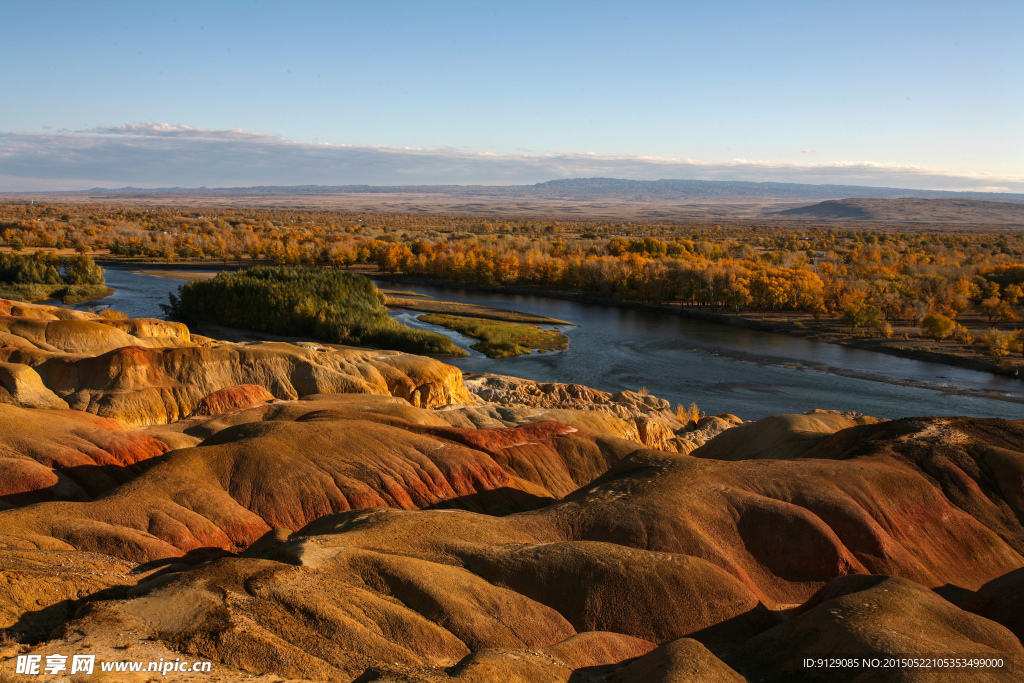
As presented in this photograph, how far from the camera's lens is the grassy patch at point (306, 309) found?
7375cm

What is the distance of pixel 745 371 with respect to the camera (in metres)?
68.4

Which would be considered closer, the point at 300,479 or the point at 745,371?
the point at 300,479

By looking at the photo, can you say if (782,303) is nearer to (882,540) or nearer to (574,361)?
(574,361)

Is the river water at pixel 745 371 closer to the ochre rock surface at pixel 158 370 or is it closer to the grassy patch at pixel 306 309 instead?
the grassy patch at pixel 306 309

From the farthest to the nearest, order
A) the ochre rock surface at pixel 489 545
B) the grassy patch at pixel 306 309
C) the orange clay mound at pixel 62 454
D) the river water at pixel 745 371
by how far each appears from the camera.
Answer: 1. the grassy patch at pixel 306 309
2. the river water at pixel 745 371
3. the orange clay mound at pixel 62 454
4. the ochre rock surface at pixel 489 545

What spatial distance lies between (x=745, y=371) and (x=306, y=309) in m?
43.6

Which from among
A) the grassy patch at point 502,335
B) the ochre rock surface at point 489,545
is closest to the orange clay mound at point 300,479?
the ochre rock surface at point 489,545

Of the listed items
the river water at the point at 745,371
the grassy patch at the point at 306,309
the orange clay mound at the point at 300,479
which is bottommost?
the river water at the point at 745,371

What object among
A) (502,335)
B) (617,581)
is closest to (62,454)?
(617,581)

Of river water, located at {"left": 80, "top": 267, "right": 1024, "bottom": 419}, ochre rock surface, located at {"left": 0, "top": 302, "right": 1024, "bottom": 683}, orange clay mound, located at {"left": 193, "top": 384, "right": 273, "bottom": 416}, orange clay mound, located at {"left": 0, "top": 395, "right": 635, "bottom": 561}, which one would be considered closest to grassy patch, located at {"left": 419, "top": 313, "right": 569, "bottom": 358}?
river water, located at {"left": 80, "top": 267, "right": 1024, "bottom": 419}

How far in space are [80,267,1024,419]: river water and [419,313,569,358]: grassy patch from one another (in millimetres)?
1419

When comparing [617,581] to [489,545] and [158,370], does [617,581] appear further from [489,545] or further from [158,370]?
[158,370]

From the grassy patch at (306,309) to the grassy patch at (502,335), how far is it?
3.94 meters

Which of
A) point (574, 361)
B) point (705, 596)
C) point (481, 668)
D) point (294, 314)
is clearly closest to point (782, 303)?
point (574, 361)
